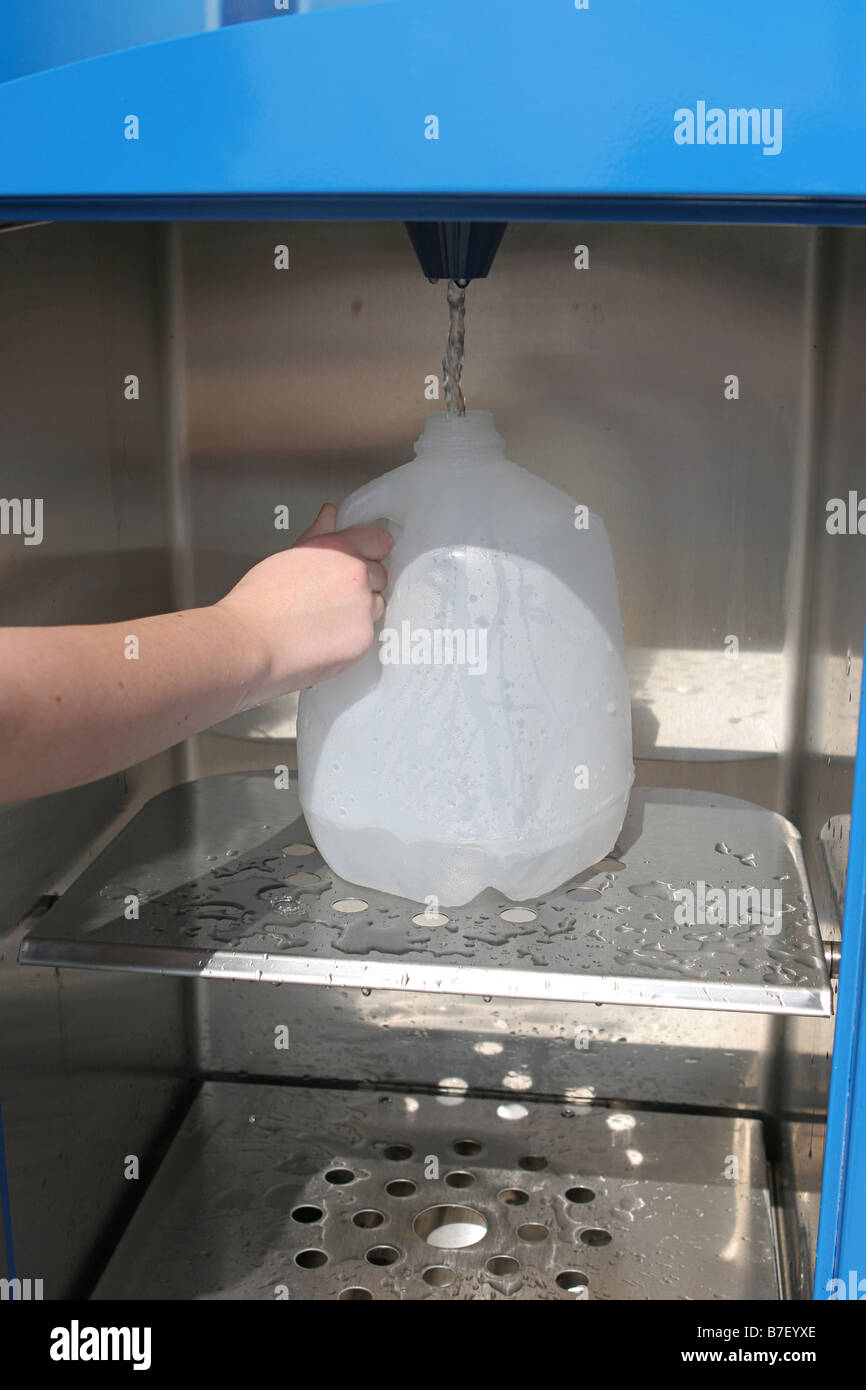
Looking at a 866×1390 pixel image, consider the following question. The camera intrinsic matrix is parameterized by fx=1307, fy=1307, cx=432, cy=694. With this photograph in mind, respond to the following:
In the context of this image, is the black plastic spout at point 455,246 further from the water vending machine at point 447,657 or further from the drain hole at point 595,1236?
the drain hole at point 595,1236

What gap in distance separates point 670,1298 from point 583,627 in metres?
0.56

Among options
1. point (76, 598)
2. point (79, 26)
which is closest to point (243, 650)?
point (76, 598)

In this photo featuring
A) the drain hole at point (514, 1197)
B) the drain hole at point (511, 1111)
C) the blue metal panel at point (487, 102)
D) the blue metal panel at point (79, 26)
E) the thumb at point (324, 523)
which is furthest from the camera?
the drain hole at point (511, 1111)

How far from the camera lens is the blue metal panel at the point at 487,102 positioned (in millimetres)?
610

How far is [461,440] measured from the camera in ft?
3.01

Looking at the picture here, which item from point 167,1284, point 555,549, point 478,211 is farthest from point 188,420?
point 167,1284

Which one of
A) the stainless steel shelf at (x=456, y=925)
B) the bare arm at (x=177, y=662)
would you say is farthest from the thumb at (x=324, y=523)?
the stainless steel shelf at (x=456, y=925)

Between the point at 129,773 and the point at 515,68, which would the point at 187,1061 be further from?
the point at 515,68

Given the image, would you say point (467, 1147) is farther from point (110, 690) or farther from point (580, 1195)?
point (110, 690)

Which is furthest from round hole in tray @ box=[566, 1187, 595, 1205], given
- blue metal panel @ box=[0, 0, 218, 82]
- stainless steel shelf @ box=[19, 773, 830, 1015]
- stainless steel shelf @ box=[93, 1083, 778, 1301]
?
blue metal panel @ box=[0, 0, 218, 82]

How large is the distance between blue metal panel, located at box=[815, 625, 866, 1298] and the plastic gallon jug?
0.24 m

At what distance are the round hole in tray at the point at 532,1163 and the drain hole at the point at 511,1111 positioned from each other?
2.3 inches

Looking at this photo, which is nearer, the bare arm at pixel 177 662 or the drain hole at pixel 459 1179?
the bare arm at pixel 177 662
